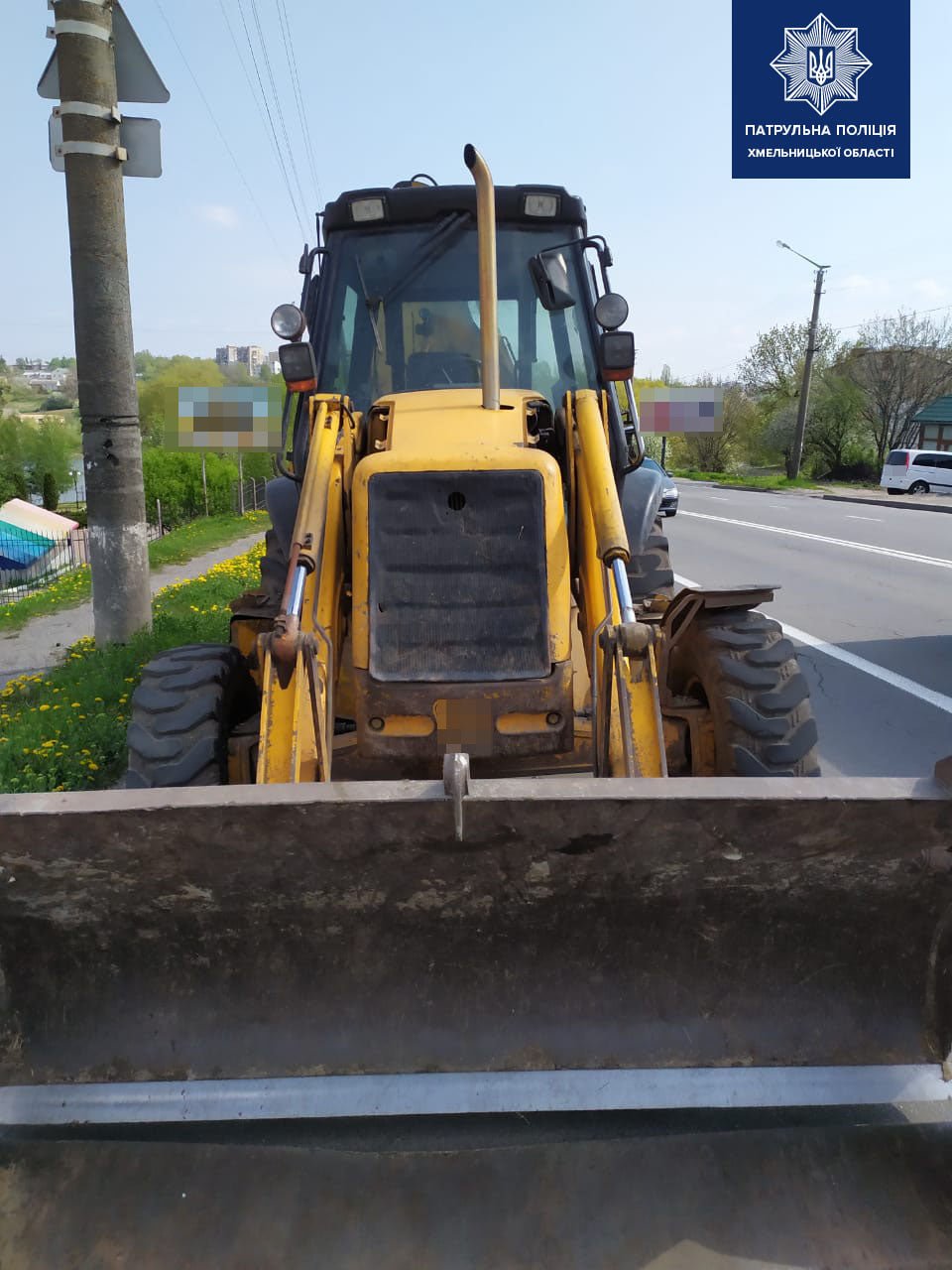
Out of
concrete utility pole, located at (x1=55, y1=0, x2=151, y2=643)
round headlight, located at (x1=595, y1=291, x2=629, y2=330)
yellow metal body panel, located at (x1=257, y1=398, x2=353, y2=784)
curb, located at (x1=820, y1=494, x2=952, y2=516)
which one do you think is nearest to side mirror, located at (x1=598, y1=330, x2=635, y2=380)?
round headlight, located at (x1=595, y1=291, x2=629, y2=330)

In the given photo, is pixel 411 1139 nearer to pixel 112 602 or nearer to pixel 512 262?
pixel 512 262

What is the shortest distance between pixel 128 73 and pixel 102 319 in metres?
1.63

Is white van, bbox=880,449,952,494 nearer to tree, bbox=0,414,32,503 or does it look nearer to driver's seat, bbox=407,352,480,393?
tree, bbox=0,414,32,503

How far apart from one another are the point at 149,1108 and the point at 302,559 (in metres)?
1.73

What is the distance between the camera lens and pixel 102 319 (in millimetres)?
6570

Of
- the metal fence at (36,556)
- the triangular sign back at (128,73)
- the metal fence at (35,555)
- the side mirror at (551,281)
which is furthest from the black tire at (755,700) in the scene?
the metal fence at (36,556)

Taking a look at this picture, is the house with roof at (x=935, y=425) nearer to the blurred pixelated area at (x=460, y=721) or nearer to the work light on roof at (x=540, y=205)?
the work light on roof at (x=540, y=205)

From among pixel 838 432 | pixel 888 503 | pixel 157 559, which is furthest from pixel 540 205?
pixel 838 432

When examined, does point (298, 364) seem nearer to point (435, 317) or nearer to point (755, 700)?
point (435, 317)

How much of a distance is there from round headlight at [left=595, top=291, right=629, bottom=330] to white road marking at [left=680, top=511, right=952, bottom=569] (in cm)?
1129

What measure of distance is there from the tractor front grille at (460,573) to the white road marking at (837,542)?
12.2 metres

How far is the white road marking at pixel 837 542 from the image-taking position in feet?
47.4

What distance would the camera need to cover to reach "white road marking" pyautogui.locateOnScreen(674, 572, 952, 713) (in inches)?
277

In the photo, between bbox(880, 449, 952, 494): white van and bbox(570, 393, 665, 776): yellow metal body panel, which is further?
bbox(880, 449, 952, 494): white van
